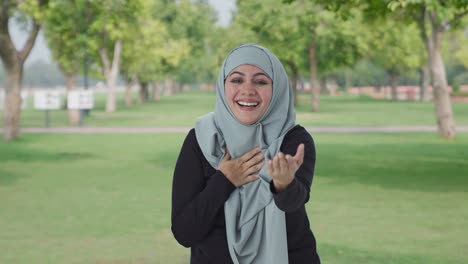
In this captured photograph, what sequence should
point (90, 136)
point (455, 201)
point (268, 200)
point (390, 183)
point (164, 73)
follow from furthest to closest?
point (164, 73) < point (90, 136) < point (390, 183) < point (455, 201) < point (268, 200)

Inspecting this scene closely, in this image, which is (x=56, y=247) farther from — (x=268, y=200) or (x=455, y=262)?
(x=268, y=200)

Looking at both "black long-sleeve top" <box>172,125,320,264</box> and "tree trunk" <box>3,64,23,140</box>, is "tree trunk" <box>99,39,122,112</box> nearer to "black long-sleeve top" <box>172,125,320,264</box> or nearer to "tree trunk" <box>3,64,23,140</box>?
"tree trunk" <box>3,64,23,140</box>

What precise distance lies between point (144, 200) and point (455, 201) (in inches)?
177

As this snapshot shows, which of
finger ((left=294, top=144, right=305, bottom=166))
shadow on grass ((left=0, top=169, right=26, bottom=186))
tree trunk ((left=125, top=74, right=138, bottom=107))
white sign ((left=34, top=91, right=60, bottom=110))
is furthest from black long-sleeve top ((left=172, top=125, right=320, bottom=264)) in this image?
tree trunk ((left=125, top=74, right=138, bottom=107))

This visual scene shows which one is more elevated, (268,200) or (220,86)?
(220,86)

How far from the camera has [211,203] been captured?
314 centimetres

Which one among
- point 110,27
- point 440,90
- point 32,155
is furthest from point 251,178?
point 110,27

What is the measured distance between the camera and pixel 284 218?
3.17 metres

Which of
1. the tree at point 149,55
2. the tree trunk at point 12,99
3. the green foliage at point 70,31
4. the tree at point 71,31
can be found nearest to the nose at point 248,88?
the tree trunk at point 12,99

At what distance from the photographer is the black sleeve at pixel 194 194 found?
3.14 meters

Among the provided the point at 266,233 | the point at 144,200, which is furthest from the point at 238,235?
the point at 144,200

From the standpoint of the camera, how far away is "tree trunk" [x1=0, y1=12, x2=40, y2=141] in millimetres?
23078

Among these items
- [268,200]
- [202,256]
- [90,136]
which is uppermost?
[268,200]

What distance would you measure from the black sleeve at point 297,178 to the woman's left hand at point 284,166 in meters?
0.06
